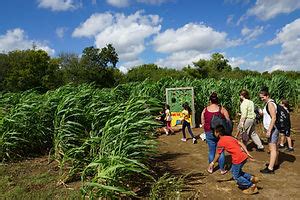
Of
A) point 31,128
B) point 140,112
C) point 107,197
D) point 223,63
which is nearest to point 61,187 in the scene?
point 107,197

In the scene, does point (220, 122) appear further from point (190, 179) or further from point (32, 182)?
point (32, 182)

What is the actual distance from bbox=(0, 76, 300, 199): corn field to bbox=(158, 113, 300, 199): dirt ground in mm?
821

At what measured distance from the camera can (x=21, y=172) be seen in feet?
21.3

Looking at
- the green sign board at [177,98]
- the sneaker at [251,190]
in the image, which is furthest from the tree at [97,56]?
the sneaker at [251,190]

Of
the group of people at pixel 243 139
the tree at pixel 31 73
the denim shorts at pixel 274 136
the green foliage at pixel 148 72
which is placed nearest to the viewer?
the group of people at pixel 243 139

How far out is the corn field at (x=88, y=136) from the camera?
4.63m

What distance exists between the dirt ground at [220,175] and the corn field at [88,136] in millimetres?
821

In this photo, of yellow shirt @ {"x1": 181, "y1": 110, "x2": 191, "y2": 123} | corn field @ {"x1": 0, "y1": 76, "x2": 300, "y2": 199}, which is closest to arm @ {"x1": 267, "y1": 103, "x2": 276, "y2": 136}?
corn field @ {"x1": 0, "y1": 76, "x2": 300, "y2": 199}

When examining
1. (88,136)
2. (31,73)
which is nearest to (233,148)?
(88,136)

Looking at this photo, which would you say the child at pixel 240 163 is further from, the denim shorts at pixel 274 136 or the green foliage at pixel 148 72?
the green foliage at pixel 148 72

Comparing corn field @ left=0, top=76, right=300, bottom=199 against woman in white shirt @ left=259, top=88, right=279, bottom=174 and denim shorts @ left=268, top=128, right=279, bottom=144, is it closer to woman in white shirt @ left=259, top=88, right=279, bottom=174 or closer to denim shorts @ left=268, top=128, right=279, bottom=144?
woman in white shirt @ left=259, top=88, right=279, bottom=174

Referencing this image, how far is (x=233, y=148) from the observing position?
5.46 m

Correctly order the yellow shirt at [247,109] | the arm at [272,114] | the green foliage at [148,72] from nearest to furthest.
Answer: the arm at [272,114] < the yellow shirt at [247,109] < the green foliage at [148,72]

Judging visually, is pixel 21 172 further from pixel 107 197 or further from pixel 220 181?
pixel 220 181
